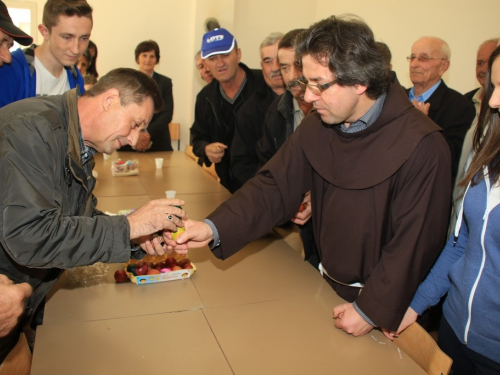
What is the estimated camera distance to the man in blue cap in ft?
13.7

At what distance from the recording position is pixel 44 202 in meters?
1.66

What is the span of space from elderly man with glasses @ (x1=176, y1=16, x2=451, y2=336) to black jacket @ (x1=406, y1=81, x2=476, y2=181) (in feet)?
6.05

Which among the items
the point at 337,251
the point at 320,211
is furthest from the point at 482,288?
the point at 320,211

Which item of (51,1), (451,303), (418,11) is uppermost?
(418,11)

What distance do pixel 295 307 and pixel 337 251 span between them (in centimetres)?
36

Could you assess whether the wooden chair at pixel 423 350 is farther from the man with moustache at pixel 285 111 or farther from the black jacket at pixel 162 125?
the black jacket at pixel 162 125

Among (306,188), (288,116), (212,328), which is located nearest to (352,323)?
(212,328)

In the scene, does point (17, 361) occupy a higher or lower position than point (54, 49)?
lower

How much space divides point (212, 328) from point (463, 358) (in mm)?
1075

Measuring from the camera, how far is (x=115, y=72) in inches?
79.3

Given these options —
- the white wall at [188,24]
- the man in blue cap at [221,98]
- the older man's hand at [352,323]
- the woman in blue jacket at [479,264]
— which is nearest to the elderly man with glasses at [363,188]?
the older man's hand at [352,323]

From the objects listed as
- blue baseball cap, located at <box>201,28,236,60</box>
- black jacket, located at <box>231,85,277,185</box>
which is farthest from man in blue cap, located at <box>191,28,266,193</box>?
black jacket, located at <box>231,85,277,185</box>

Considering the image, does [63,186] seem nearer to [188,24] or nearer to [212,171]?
[212,171]

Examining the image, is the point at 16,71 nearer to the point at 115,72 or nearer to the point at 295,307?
the point at 115,72
